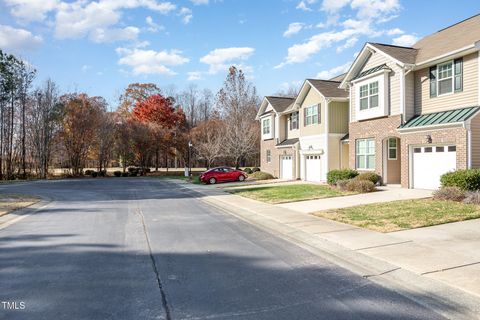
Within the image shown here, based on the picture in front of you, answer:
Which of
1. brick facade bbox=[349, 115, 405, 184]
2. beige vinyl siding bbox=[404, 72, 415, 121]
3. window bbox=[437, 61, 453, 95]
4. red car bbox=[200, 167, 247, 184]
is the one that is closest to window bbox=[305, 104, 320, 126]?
brick facade bbox=[349, 115, 405, 184]

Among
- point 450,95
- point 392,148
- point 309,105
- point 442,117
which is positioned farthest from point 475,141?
point 309,105

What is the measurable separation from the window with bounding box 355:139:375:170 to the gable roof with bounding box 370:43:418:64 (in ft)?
15.8

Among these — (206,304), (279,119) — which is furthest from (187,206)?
(279,119)

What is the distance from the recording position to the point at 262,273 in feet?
21.1

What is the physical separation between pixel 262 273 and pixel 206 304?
5.39ft

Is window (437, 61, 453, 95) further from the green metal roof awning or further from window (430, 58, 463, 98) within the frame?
the green metal roof awning

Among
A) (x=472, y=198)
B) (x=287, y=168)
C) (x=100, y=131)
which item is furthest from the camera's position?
(x=100, y=131)

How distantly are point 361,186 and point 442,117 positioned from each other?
15.7ft

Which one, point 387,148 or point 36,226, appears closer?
point 36,226

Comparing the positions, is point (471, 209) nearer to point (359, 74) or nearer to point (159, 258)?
point (159, 258)

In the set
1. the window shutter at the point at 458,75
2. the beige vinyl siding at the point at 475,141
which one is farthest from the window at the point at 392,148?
the beige vinyl siding at the point at 475,141

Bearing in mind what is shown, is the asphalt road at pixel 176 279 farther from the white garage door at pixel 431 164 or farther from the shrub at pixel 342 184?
the white garage door at pixel 431 164

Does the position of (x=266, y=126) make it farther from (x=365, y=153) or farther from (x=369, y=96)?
(x=369, y=96)

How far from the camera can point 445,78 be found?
58.6 ft
